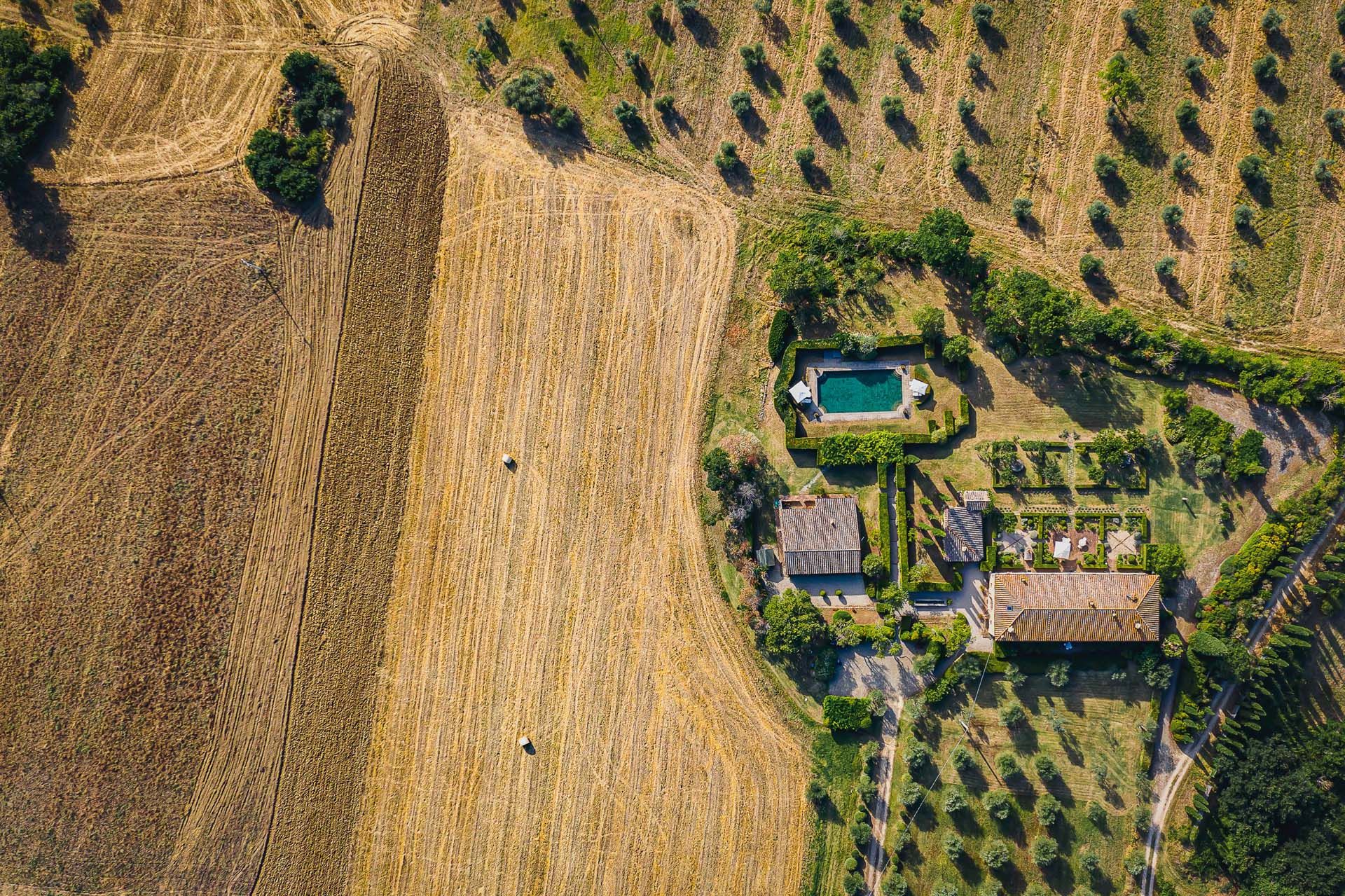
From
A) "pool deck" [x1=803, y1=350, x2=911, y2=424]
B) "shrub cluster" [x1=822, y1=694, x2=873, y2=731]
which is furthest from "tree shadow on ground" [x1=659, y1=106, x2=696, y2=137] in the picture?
"shrub cluster" [x1=822, y1=694, x2=873, y2=731]

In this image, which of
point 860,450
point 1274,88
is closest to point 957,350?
point 860,450

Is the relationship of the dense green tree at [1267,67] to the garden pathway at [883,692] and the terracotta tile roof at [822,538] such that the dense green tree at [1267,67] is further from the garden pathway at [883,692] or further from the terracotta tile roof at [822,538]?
the garden pathway at [883,692]

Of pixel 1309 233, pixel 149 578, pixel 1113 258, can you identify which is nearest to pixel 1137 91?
pixel 1113 258

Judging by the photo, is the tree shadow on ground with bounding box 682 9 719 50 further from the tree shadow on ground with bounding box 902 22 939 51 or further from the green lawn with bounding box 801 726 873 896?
the green lawn with bounding box 801 726 873 896

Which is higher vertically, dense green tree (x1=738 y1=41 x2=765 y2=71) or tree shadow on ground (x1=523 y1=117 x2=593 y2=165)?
dense green tree (x1=738 y1=41 x2=765 y2=71)

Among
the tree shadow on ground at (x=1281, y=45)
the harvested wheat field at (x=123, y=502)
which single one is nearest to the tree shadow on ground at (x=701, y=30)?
the harvested wheat field at (x=123, y=502)

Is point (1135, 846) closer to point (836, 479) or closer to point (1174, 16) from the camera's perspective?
point (836, 479)
